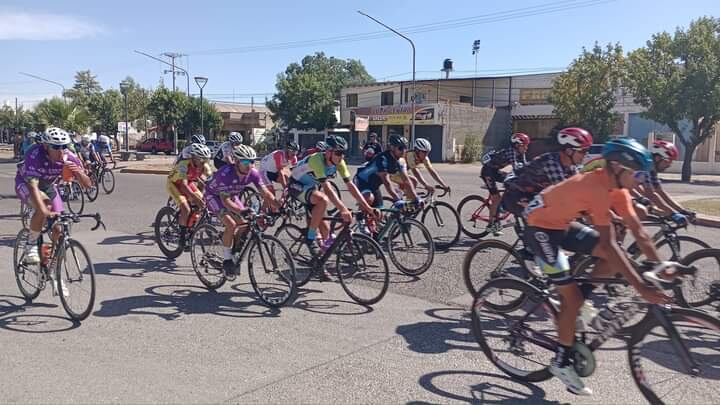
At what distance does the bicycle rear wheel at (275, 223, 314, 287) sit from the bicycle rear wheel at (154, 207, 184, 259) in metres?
2.07

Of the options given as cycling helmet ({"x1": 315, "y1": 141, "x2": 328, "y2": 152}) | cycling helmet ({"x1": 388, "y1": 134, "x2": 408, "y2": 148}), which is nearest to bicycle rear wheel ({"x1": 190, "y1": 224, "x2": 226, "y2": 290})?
cycling helmet ({"x1": 315, "y1": 141, "x2": 328, "y2": 152})

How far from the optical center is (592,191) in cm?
368

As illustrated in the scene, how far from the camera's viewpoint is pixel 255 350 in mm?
4746

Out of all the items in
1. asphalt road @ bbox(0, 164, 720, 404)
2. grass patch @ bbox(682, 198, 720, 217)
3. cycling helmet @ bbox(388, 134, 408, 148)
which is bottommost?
asphalt road @ bbox(0, 164, 720, 404)

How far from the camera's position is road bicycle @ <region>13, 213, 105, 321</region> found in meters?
5.31

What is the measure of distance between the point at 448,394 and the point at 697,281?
3.01 meters

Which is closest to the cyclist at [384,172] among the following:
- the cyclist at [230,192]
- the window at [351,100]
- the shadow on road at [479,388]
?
the cyclist at [230,192]

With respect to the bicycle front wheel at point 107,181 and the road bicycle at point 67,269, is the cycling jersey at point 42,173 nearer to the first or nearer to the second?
the road bicycle at point 67,269

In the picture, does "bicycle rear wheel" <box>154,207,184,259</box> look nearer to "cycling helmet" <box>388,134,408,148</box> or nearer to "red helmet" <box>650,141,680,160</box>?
"cycling helmet" <box>388,134,408,148</box>

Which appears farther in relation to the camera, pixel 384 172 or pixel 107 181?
pixel 107 181

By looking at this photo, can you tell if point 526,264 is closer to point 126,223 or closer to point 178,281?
point 178,281

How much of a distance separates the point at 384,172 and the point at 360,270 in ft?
8.32

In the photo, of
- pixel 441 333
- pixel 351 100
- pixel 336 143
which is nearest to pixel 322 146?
pixel 336 143

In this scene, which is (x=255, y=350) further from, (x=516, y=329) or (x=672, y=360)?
(x=672, y=360)
